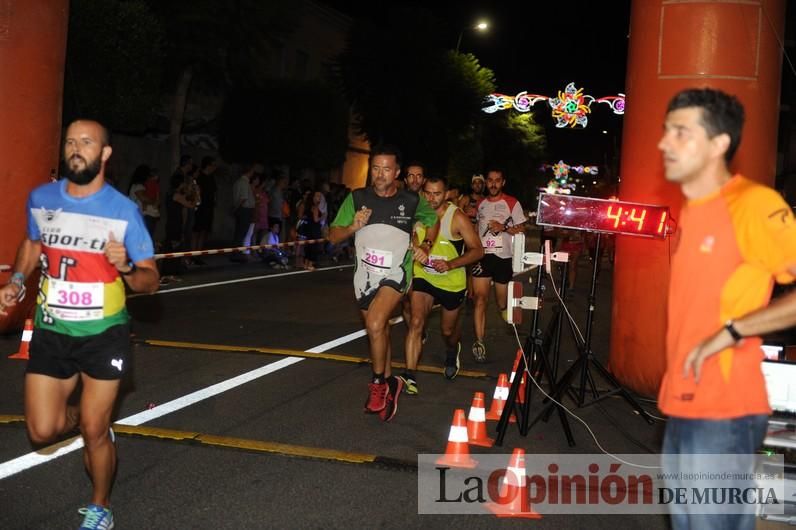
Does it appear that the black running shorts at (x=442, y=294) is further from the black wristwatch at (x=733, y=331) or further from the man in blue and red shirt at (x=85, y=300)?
the black wristwatch at (x=733, y=331)

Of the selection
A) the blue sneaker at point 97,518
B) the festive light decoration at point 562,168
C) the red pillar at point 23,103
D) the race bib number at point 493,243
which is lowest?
the blue sneaker at point 97,518

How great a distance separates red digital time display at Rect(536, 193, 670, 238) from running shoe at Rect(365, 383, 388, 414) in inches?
76.9

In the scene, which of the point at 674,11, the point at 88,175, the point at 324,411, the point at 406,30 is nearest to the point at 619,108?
the point at 406,30

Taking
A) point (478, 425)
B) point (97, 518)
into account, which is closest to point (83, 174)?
point (97, 518)

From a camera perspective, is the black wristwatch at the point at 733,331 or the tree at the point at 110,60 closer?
the black wristwatch at the point at 733,331

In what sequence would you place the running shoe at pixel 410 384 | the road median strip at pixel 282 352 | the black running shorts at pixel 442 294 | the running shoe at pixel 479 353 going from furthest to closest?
the running shoe at pixel 479 353 < the road median strip at pixel 282 352 < the black running shorts at pixel 442 294 < the running shoe at pixel 410 384

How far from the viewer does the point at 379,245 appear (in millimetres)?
7387

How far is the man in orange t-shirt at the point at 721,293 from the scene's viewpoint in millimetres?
3080

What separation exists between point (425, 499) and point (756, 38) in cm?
543

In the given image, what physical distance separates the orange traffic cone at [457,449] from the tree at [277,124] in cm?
2505

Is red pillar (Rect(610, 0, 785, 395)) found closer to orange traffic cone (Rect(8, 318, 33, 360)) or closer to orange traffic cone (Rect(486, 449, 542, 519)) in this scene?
orange traffic cone (Rect(486, 449, 542, 519))

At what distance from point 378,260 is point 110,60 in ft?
44.3

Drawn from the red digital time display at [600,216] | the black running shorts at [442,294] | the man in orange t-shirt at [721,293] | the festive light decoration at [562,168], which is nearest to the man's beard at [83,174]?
the man in orange t-shirt at [721,293]

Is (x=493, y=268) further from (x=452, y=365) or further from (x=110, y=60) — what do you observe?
(x=110, y=60)
